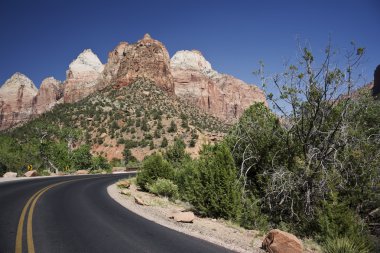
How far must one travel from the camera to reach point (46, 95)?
173m

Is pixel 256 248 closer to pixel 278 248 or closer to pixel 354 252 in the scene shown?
pixel 278 248

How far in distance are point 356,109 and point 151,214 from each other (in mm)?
9000

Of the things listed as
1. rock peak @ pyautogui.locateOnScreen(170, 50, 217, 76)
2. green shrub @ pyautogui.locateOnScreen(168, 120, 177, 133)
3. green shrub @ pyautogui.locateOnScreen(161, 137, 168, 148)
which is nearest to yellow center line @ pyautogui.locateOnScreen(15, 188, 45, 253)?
green shrub @ pyautogui.locateOnScreen(161, 137, 168, 148)

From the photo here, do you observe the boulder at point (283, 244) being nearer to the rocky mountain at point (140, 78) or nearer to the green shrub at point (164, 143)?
the green shrub at point (164, 143)

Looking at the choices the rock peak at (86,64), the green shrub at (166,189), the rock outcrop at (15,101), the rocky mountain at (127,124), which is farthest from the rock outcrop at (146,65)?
the rock outcrop at (15,101)

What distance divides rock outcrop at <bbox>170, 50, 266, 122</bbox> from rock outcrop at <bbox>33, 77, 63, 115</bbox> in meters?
65.8

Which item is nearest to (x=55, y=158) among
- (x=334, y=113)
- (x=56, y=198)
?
(x=56, y=198)

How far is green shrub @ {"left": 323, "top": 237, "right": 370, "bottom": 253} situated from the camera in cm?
816

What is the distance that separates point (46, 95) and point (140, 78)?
102 m

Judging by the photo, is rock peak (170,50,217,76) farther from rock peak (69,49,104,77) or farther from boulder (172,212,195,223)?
boulder (172,212,195,223)

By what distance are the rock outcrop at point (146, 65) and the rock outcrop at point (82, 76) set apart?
39884 mm

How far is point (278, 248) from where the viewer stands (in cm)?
826

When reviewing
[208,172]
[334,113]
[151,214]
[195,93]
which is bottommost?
[151,214]

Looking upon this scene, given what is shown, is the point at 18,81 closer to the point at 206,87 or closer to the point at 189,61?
the point at 189,61
